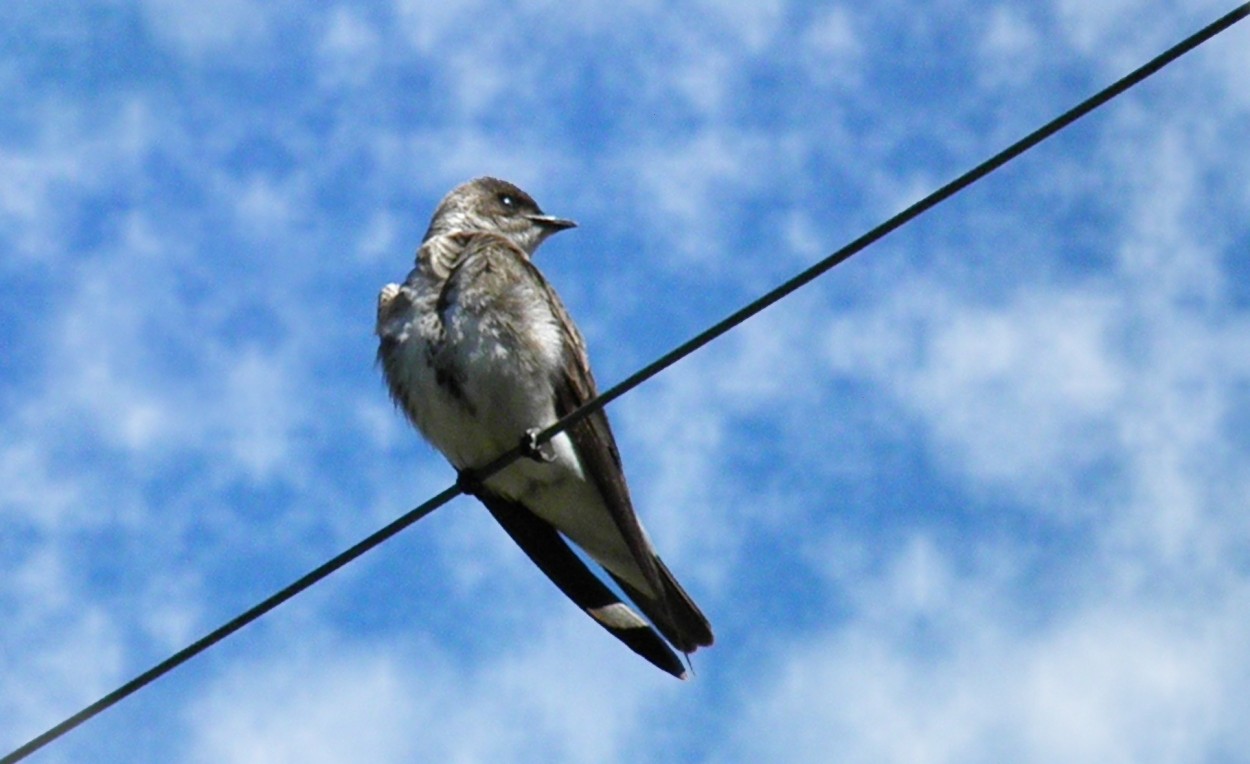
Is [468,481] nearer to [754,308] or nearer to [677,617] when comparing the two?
[677,617]

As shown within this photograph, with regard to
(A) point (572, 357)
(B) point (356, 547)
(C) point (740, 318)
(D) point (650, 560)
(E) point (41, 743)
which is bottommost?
(E) point (41, 743)

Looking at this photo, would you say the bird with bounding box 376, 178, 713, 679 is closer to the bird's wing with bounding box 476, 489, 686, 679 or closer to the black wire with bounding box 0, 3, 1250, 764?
the bird's wing with bounding box 476, 489, 686, 679

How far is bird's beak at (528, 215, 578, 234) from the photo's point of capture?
10.0 meters

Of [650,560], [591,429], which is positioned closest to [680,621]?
[650,560]

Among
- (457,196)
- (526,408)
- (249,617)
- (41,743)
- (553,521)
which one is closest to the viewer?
(41,743)

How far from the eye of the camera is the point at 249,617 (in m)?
5.24

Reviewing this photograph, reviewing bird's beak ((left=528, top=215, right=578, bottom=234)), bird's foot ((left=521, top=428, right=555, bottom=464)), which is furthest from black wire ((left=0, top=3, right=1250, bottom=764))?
bird's beak ((left=528, top=215, right=578, bottom=234))

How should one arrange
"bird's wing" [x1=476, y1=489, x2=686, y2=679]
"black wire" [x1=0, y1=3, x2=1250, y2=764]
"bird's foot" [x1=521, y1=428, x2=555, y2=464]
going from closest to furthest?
"black wire" [x1=0, y1=3, x2=1250, y2=764] < "bird's foot" [x1=521, y1=428, x2=555, y2=464] < "bird's wing" [x1=476, y1=489, x2=686, y2=679]

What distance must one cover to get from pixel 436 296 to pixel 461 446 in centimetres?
66

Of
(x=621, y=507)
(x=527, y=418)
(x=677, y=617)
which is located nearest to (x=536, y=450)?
(x=527, y=418)

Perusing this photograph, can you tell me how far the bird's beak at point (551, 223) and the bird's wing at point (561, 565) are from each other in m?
2.15

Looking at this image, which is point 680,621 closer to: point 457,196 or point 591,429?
point 591,429

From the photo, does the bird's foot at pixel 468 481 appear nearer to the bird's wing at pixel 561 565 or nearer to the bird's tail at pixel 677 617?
the bird's wing at pixel 561 565

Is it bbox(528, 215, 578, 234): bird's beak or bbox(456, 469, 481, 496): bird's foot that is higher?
bbox(528, 215, 578, 234): bird's beak
